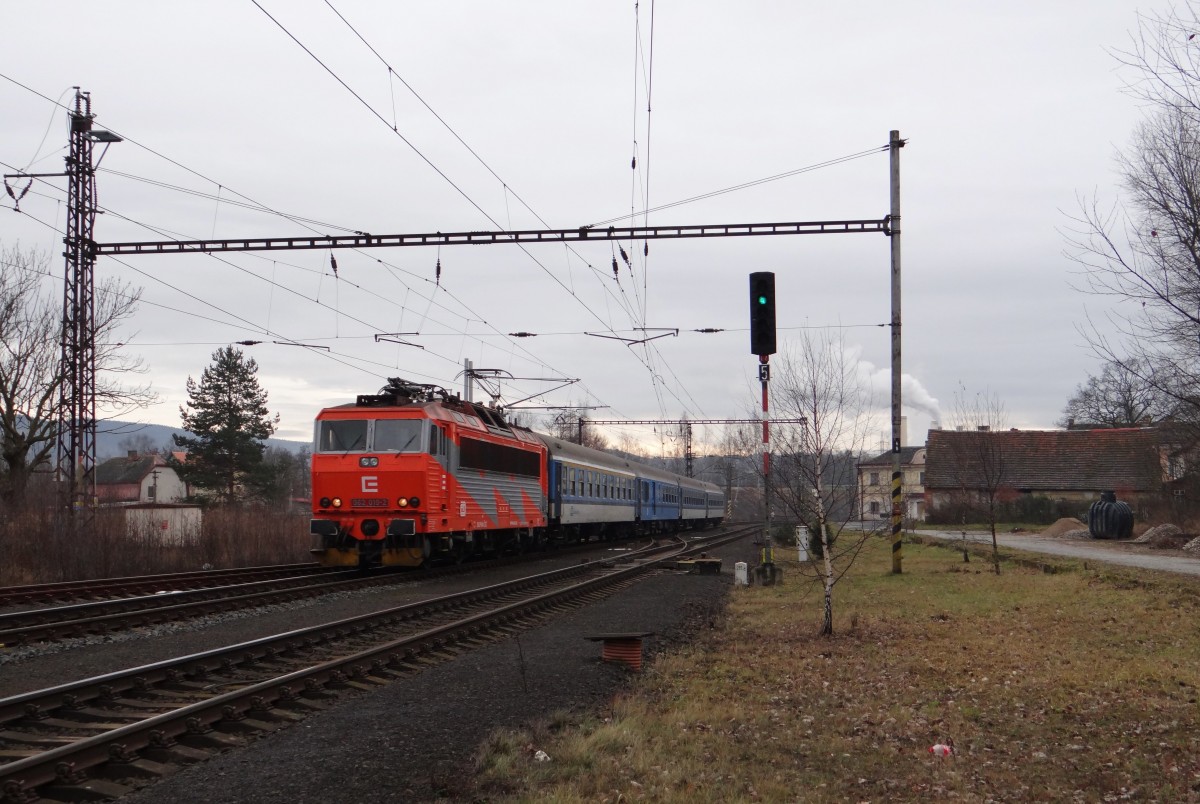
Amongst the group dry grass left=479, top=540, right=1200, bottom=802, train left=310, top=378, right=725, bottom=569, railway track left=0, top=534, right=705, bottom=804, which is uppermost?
train left=310, top=378, right=725, bottom=569

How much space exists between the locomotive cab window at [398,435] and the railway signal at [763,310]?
6.98 m

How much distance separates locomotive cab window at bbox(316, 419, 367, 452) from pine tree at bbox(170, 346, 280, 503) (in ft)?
120

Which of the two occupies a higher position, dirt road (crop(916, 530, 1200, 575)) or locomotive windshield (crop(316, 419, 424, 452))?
locomotive windshield (crop(316, 419, 424, 452))

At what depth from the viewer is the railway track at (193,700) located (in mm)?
5887

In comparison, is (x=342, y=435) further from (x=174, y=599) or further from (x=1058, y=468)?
(x=1058, y=468)

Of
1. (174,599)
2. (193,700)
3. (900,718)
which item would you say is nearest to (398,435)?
(174,599)

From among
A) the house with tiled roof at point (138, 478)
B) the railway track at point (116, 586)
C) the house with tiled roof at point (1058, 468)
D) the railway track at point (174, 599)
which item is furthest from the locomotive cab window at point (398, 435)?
the house with tiled roof at point (138, 478)

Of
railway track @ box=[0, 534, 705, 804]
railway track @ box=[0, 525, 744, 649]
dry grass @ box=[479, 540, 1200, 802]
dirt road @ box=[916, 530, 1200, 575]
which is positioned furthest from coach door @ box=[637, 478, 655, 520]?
railway track @ box=[0, 534, 705, 804]

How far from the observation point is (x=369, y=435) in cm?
1864

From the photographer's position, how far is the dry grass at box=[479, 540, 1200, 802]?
244 inches

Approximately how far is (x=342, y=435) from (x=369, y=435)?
59 cm

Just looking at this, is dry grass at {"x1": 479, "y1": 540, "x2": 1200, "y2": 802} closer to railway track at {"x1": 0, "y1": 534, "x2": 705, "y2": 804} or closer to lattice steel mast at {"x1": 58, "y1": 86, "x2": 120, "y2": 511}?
railway track at {"x1": 0, "y1": 534, "x2": 705, "y2": 804}

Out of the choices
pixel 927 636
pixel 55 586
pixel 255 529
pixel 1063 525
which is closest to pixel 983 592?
pixel 927 636

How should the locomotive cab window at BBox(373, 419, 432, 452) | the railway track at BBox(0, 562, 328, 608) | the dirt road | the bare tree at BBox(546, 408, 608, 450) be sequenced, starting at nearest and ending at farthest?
the railway track at BBox(0, 562, 328, 608), the locomotive cab window at BBox(373, 419, 432, 452), the dirt road, the bare tree at BBox(546, 408, 608, 450)
